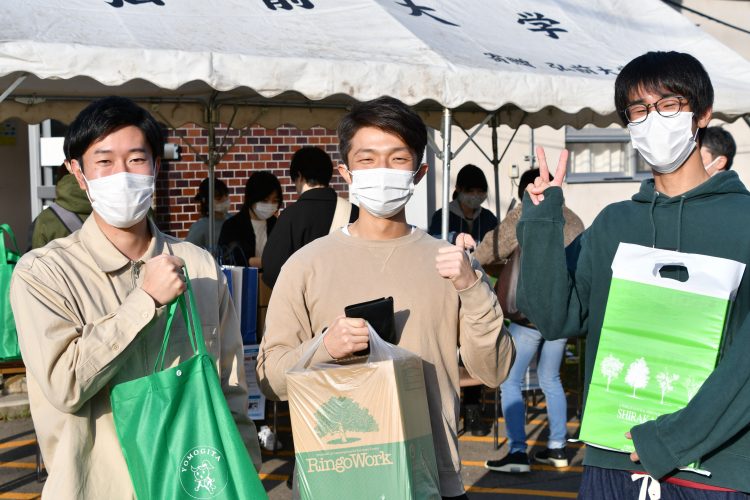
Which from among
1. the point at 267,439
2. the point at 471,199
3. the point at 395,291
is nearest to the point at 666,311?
the point at 395,291

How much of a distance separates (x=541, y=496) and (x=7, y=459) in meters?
3.60

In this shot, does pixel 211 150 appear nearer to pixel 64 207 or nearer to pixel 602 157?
pixel 64 207

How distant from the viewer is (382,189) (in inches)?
105

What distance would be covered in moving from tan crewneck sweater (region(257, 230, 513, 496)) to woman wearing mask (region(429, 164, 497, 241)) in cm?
532

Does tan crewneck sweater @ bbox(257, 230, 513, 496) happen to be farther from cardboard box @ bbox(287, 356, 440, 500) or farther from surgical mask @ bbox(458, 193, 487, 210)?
surgical mask @ bbox(458, 193, 487, 210)

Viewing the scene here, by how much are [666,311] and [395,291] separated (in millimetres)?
690

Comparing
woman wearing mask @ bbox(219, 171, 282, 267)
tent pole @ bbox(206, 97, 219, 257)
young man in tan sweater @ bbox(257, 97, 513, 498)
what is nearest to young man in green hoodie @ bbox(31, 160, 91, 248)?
woman wearing mask @ bbox(219, 171, 282, 267)

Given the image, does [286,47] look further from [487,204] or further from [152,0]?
[487,204]

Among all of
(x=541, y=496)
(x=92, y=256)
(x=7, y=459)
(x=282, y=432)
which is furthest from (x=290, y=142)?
(x=92, y=256)

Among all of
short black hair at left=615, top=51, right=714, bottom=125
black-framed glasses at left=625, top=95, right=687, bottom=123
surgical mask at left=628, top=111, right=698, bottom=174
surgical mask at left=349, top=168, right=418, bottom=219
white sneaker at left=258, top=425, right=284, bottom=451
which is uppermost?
short black hair at left=615, top=51, right=714, bottom=125

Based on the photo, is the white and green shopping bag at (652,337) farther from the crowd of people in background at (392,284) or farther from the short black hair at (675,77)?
the short black hair at (675,77)

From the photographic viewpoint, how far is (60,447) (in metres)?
2.38

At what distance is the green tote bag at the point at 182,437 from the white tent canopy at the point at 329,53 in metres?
2.84

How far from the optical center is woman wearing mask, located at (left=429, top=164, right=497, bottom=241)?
7.97 m
